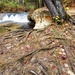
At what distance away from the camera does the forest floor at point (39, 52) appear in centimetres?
393

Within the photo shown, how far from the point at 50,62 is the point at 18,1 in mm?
20589

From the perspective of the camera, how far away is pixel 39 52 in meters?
4.59

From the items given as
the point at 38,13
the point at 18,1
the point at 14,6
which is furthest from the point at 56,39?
the point at 18,1

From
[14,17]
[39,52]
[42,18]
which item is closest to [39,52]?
[39,52]

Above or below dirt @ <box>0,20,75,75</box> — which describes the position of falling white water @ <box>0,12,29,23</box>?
below

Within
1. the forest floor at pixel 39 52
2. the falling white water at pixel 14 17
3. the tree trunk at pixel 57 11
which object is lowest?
the falling white water at pixel 14 17

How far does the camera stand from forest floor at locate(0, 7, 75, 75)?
12.9 ft

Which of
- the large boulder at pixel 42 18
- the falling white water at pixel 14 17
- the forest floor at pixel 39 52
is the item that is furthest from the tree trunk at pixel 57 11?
the falling white water at pixel 14 17

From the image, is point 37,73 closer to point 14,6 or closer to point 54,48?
point 54,48

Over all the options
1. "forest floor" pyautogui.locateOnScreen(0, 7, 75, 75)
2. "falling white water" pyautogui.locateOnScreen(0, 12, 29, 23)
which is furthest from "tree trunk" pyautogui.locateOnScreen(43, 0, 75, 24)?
"falling white water" pyautogui.locateOnScreen(0, 12, 29, 23)

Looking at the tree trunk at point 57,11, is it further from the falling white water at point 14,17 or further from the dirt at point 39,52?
the falling white water at point 14,17

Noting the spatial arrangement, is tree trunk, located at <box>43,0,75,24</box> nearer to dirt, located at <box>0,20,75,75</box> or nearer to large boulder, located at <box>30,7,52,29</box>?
dirt, located at <box>0,20,75,75</box>

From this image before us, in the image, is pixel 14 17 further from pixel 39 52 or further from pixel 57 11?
pixel 39 52

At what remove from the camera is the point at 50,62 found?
414 centimetres
